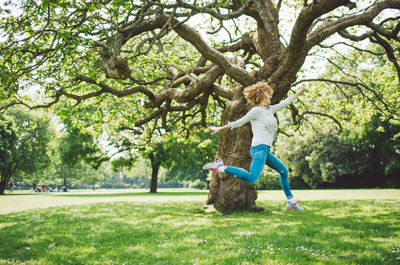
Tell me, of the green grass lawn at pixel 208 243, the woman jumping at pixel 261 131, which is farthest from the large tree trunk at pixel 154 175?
the woman jumping at pixel 261 131

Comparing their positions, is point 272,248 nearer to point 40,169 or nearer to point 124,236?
point 124,236

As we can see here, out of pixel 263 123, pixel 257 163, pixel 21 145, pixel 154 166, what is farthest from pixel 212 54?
pixel 21 145

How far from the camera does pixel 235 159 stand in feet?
38.6

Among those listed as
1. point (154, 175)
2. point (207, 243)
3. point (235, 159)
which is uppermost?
point (235, 159)

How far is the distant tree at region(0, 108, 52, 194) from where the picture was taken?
42.0m

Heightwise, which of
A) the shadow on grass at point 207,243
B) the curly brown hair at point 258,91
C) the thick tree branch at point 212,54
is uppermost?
the thick tree branch at point 212,54

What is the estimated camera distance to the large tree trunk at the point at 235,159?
1187 cm

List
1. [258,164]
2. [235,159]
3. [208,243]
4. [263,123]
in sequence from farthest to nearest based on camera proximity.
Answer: [235,159]
[208,243]
[263,123]
[258,164]

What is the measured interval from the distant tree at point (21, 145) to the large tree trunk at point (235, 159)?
122 feet

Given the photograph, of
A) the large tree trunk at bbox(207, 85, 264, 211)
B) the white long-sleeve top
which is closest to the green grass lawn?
the white long-sleeve top

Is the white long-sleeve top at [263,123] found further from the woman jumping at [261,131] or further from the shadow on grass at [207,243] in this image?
the shadow on grass at [207,243]

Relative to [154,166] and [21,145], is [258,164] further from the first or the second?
[21,145]

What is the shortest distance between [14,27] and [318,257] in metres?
11.2

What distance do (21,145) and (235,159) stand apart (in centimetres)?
4507
